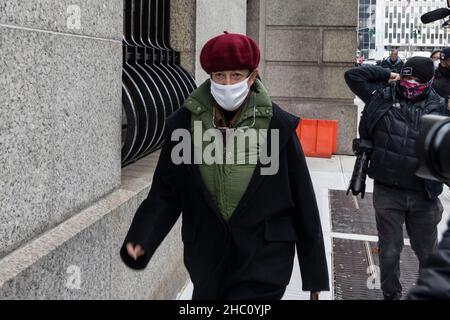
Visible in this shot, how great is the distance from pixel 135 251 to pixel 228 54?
98 cm

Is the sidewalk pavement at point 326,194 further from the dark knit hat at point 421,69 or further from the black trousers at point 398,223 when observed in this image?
the dark knit hat at point 421,69

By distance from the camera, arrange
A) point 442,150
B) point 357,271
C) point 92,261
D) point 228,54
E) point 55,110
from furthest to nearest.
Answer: point 357,271, point 92,261, point 55,110, point 228,54, point 442,150

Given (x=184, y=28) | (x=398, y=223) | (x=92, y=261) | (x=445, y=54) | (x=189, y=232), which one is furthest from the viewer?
(x=184, y=28)

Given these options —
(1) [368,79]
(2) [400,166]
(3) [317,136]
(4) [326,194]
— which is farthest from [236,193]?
(3) [317,136]

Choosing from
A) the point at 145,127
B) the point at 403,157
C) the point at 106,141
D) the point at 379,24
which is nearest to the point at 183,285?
the point at 145,127

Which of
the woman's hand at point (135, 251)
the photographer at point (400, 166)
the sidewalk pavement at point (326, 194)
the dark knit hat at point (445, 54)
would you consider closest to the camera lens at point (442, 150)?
the woman's hand at point (135, 251)

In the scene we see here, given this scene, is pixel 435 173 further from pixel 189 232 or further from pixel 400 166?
pixel 400 166

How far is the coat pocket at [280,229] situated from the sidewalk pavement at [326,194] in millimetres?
1849

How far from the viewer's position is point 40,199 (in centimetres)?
264

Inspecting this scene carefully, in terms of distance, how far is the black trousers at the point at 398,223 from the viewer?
12.9 ft

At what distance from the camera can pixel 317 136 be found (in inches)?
421

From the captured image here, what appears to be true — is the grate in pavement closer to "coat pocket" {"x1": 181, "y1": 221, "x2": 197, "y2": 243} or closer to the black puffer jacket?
the black puffer jacket

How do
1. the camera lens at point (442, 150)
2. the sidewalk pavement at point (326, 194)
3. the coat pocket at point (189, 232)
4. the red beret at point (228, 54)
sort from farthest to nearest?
the sidewalk pavement at point (326, 194), the coat pocket at point (189, 232), the red beret at point (228, 54), the camera lens at point (442, 150)

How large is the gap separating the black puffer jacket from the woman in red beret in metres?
1.52
